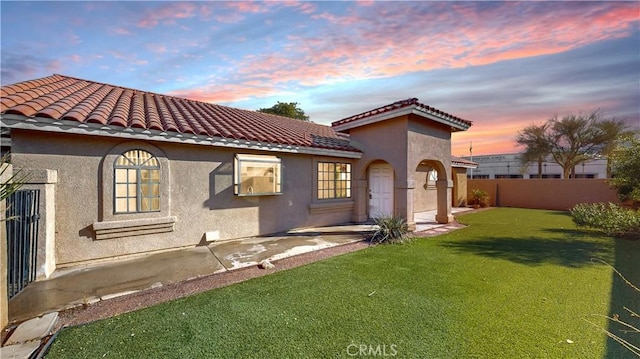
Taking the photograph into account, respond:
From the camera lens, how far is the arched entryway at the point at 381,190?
13781 millimetres

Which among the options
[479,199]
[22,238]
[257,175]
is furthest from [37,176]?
[479,199]

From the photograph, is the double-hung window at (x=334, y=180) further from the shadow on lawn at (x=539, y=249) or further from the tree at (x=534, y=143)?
the tree at (x=534, y=143)

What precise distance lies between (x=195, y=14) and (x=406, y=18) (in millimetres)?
7837

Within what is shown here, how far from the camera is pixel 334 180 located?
12805 mm

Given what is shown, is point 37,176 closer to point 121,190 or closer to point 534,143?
point 121,190

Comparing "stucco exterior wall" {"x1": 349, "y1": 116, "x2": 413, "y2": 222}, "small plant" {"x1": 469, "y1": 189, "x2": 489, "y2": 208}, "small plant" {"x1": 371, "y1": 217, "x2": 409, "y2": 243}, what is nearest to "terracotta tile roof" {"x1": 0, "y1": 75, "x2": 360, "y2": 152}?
"stucco exterior wall" {"x1": 349, "y1": 116, "x2": 413, "y2": 222}

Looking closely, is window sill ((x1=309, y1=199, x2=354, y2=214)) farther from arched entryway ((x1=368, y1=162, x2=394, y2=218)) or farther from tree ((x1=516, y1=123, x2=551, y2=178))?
tree ((x1=516, y1=123, x2=551, y2=178))

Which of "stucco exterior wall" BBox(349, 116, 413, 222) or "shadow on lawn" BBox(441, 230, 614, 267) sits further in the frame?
"stucco exterior wall" BBox(349, 116, 413, 222)

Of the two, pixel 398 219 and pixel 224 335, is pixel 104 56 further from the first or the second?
pixel 398 219

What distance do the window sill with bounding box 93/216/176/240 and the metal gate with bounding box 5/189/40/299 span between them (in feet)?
4.43

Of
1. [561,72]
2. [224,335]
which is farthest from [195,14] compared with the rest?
[561,72]

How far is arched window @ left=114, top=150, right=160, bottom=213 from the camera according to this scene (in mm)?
7434

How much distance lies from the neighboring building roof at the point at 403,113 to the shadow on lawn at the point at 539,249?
212 inches

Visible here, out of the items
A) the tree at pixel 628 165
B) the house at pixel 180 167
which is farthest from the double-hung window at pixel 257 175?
the tree at pixel 628 165
